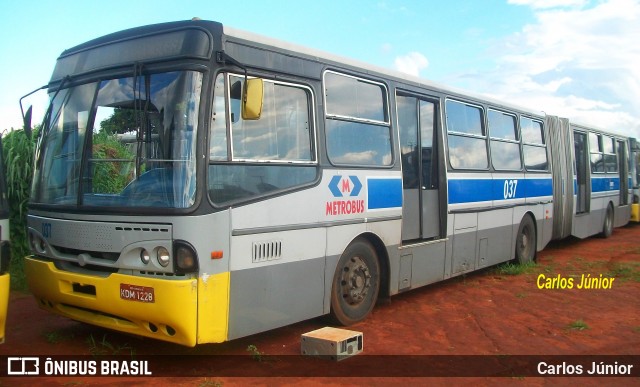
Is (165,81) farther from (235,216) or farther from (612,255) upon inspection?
(612,255)

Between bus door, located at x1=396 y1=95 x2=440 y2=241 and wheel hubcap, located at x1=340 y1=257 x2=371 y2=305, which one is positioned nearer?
wheel hubcap, located at x1=340 y1=257 x2=371 y2=305

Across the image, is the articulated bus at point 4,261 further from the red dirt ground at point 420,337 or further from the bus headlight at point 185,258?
the bus headlight at point 185,258

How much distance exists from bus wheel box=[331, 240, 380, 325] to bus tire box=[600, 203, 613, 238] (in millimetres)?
11944

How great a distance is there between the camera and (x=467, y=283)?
32.8 ft

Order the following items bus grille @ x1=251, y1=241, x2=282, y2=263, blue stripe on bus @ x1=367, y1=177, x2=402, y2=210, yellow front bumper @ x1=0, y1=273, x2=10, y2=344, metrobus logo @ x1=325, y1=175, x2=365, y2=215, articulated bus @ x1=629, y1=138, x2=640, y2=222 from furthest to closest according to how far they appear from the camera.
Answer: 1. articulated bus @ x1=629, y1=138, x2=640, y2=222
2. blue stripe on bus @ x1=367, y1=177, x2=402, y2=210
3. metrobus logo @ x1=325, y1=175, x2=365, y2=215
4. bus grille @ x1=251, y1=241, x2=282, y2=263
5. yellow front bumper @ x1=0, y1=273, x2=10, y2=344

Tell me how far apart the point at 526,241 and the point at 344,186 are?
6.55 m

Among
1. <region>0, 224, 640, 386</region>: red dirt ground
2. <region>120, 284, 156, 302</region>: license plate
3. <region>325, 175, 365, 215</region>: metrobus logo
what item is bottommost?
<region>0, 224, 640, 386</region>: red dirt ground

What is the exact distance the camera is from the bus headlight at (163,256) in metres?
4.95

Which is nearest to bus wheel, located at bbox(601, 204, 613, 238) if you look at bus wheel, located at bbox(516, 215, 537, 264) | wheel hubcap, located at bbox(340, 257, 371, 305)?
bus wheel, located at bbox(516, 215, 537, 264)

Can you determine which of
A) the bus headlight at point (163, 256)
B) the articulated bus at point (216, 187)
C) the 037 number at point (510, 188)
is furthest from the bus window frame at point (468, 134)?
the bus headlight at point (163, 256)

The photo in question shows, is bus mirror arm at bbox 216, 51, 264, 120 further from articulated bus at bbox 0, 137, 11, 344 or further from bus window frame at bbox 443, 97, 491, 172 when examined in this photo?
bus window frame at bbox 443, 97, 491, 172

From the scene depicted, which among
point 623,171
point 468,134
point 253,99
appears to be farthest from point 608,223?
point 253,99

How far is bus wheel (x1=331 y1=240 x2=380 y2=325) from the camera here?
263 inches

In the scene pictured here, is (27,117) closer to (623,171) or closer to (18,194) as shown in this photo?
(18,194)
